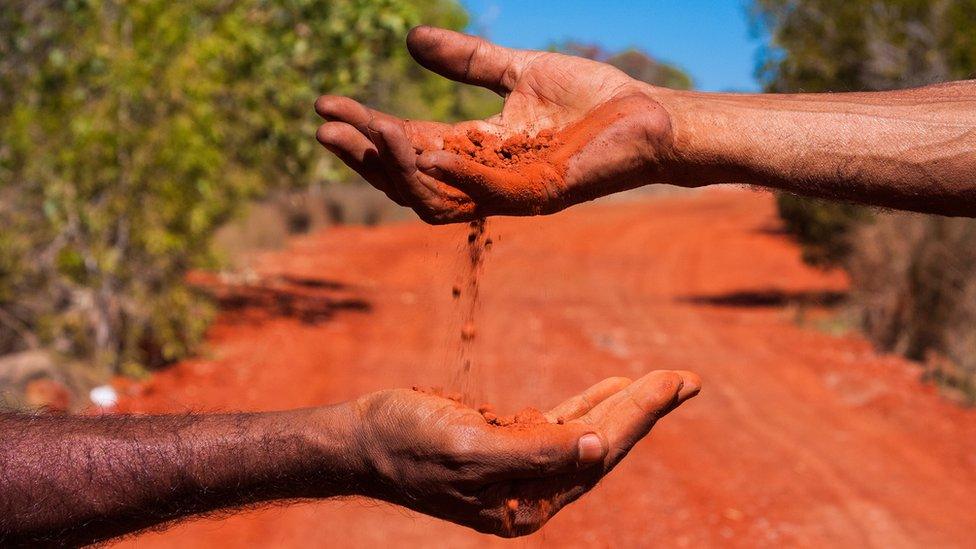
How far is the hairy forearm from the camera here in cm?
216

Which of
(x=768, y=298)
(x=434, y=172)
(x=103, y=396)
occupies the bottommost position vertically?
(x=103, y=396)

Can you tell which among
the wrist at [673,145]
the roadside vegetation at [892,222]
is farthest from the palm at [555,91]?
the roadside vegetation at [892,222]

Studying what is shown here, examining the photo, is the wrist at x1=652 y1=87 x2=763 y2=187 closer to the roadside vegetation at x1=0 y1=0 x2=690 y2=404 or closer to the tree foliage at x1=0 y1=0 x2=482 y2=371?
the roadside vegetation at x1=0 y1=0 x2=690 y2=404

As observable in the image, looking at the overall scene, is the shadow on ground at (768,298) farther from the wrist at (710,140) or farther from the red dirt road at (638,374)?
the wrist at (710,140)

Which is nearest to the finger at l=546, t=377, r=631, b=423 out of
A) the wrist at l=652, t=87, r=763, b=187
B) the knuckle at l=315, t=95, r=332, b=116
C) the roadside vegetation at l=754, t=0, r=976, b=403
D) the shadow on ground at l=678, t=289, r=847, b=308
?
the wrist at l=652, t=87, r=763, b=187

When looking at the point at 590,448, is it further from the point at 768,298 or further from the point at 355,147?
the point at 768,298

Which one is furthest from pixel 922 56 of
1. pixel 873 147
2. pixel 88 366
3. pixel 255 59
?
pixel 873 147

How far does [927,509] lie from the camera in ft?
20.6

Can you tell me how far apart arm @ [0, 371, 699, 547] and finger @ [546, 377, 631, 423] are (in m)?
0.02

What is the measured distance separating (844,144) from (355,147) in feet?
3.42

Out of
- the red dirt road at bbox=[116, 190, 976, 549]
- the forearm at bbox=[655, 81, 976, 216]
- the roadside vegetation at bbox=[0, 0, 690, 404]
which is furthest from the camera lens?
the roadside vegetation at bbox=[0, 0, 690, 404]

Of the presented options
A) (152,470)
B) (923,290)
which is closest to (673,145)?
(152,470)

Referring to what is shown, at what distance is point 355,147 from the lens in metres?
2.36

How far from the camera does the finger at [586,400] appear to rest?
89.7 inches
